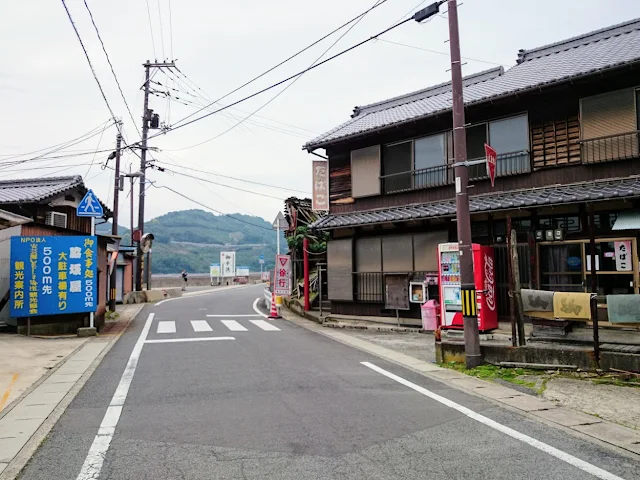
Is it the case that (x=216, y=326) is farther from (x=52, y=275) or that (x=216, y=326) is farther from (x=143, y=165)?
(x=143, y=165)

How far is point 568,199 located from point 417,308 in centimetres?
589

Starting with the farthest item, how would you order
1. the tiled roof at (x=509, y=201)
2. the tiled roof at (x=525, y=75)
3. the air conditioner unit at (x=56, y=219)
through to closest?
the air conditioner unit at (x=56, y=219) < the tiled roof at (x=525, y=75) < the tiled roof at (x=509, y=201)

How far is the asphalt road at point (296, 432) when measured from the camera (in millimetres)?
4332

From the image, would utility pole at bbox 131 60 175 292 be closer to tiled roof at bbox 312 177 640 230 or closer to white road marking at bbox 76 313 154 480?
tiled roof at bbox 312 177 640 230

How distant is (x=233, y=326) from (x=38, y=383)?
8395mm

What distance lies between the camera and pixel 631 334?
1023cm

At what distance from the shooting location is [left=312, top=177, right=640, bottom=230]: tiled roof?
1098 centimetres

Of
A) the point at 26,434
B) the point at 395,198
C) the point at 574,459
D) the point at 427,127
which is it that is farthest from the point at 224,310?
the point at 574,459

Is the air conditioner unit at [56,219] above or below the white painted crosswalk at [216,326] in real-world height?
above

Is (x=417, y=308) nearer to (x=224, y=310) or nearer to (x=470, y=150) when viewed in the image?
(x=470, y=150)

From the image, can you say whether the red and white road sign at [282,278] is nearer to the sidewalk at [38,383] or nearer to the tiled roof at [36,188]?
the sidewalk at [38,383]

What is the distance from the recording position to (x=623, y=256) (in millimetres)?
11305

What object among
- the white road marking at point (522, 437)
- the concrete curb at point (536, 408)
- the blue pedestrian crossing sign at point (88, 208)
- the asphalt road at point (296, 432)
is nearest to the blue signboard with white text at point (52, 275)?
the blue pedestrian crossing sign at point (88, 208)

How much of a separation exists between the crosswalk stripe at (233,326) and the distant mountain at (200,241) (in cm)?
7174
